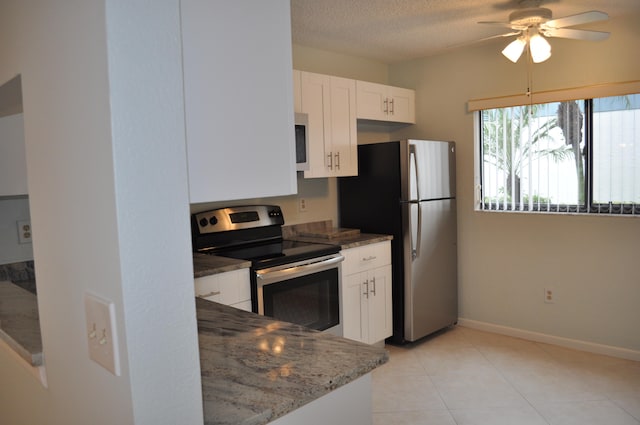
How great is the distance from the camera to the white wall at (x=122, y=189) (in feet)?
2.52

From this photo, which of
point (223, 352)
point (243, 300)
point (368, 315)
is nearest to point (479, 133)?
point (368, 315)

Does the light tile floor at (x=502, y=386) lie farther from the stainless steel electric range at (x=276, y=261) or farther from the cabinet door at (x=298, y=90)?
the cabinet door at (x=298, y=90)

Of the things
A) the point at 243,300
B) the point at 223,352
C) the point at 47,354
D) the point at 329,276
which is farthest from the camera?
the point at 329,276

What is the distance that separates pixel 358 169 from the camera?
406 centimetres

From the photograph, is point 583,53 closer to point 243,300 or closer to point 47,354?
point 243,300

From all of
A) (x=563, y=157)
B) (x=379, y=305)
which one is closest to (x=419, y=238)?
(x=379, y=305)

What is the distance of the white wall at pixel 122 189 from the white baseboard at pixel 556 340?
3630mm

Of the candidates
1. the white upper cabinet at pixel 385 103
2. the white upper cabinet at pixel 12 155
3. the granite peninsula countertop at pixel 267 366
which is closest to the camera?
the granite peninsula countertop at pixel 267 366

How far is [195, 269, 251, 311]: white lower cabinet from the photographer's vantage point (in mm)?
2609

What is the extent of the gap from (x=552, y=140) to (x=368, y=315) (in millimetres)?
1945

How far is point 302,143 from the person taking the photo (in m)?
3.44

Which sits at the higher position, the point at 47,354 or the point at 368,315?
the point at 47,354

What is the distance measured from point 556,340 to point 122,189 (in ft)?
12.9

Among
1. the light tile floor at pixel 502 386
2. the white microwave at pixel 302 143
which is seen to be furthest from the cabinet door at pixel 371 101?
the light tile floor at pixel 502 386
